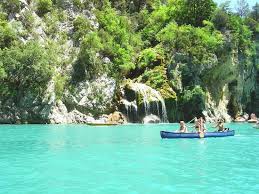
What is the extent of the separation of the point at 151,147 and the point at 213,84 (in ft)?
135

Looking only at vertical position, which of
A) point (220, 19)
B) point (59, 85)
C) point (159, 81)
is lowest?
point (59, 85)

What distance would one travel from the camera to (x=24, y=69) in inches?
2082

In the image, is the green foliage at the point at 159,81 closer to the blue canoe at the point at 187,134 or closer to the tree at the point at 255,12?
the blue canoe at the point at 187,134

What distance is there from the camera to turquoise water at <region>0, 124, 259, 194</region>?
14836mm

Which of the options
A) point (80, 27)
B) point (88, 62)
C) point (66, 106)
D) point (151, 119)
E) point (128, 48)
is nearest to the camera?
point (151, 119)

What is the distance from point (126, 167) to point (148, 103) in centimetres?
3648

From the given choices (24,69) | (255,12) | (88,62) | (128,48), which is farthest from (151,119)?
(255,12)

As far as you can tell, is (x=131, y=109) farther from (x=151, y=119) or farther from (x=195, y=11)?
(x=195, y=11)

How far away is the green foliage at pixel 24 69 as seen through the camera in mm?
52125

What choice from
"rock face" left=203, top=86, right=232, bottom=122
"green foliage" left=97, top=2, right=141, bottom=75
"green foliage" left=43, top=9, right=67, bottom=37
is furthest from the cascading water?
"green foliage" left=43, top=9, right=67, bottom=37

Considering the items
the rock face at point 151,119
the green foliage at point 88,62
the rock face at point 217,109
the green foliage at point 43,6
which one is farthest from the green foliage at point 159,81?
the green foliage at point 43,6

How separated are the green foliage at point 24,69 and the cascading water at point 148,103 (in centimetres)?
1050

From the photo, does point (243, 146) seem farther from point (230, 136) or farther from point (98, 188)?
point (98, 188)

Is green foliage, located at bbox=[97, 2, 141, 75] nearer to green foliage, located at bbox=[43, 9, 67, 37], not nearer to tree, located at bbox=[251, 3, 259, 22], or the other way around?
green foliage, located at bbox=[43, 9, 67, 37]
